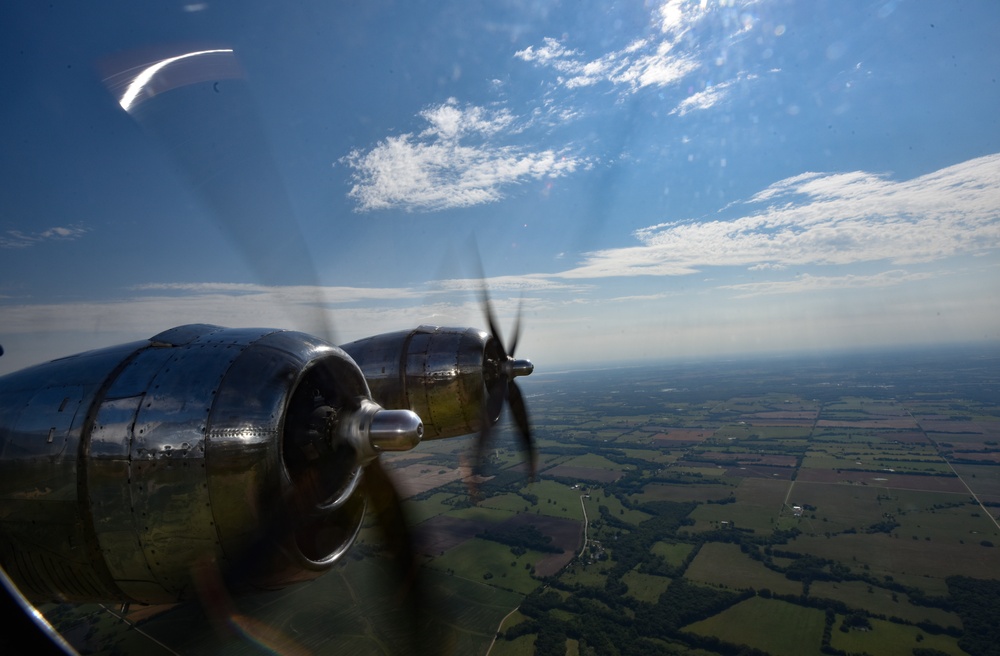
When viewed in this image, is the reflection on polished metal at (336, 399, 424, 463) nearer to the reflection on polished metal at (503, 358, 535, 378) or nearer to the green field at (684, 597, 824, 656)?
the reflection on polished metal at (503, 358, 535, 378)

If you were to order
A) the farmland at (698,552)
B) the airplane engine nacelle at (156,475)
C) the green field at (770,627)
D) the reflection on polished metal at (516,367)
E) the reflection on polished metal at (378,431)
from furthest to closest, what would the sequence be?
the farmland at (698,552)
the green field at (770,627)
the reflection on polished metal at (516,367)
the reflection on polished metal at (378,431)
the airplane engine nacelle at (156,475)

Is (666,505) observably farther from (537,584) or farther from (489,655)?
(489,655)

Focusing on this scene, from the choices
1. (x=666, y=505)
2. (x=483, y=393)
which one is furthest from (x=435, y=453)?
(x=483, y=393)

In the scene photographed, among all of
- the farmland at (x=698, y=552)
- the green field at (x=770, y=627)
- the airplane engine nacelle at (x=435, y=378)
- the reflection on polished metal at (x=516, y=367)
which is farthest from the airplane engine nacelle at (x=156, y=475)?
the green field at (x=770, y=627)

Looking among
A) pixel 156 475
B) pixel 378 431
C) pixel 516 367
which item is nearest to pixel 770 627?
pixel 516 367

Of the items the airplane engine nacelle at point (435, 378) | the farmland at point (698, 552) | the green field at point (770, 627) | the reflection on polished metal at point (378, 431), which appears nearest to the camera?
the reflection on polished metal at point (378, 431)

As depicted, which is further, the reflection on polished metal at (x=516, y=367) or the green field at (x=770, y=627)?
the green field at (x=770, y=627)

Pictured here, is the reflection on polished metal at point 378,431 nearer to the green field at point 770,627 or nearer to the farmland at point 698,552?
the farmland at point 698,552
